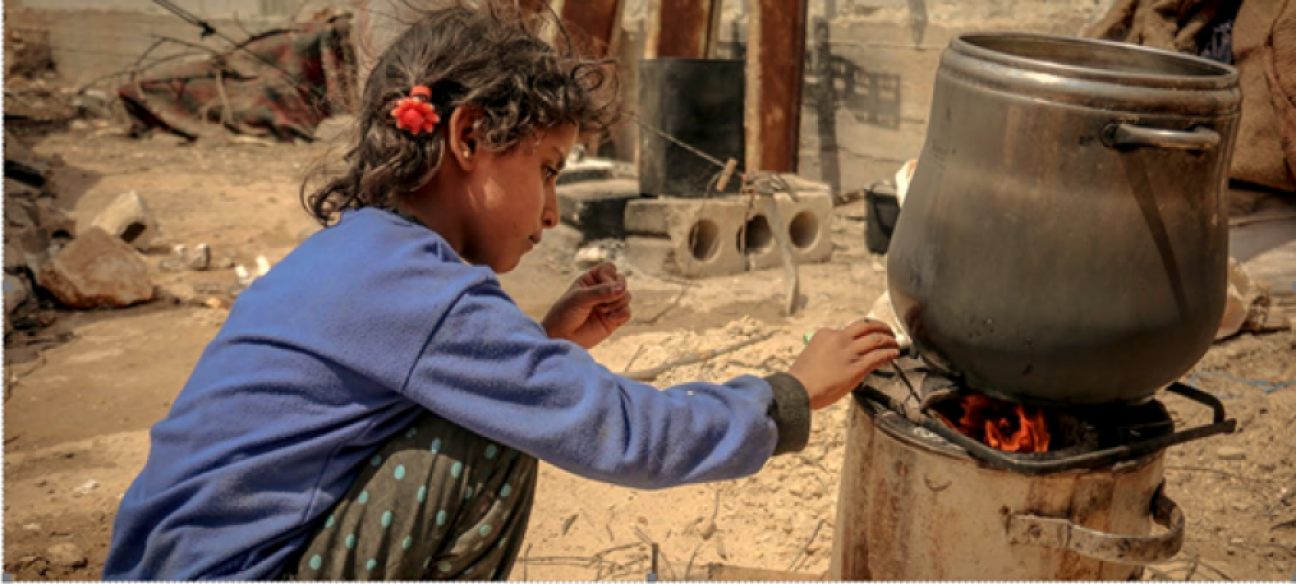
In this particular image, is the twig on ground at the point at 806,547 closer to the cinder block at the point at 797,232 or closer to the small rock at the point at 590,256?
the cinder block at the point at 797,232

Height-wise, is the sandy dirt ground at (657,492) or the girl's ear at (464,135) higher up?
the girl's ear at (464,135)

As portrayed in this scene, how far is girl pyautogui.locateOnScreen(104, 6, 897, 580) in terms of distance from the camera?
1533mm

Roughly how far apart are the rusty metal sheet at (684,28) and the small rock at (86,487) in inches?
195

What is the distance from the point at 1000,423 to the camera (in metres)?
2.10

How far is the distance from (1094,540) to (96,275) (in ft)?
17.0

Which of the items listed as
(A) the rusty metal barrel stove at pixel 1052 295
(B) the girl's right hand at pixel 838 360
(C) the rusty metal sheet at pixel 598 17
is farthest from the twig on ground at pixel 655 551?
(C) the rusty metal sheet at pixel 598 17

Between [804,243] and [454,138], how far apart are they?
4.88 metres

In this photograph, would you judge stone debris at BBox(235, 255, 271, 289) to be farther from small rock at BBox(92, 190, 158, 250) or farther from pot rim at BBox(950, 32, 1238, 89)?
pot rim at BBox(950, 32, 1238, 89)

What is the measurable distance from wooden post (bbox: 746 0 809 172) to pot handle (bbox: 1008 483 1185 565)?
5.58 meters

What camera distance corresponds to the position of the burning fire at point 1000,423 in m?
2.02

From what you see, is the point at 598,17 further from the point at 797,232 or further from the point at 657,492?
the point at 657,492

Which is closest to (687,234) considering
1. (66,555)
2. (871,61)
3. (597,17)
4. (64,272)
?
(597,17)

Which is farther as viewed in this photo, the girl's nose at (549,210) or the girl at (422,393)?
the girl's nose at (549,210)

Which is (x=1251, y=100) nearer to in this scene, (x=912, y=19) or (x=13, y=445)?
(x=912, y=19)
